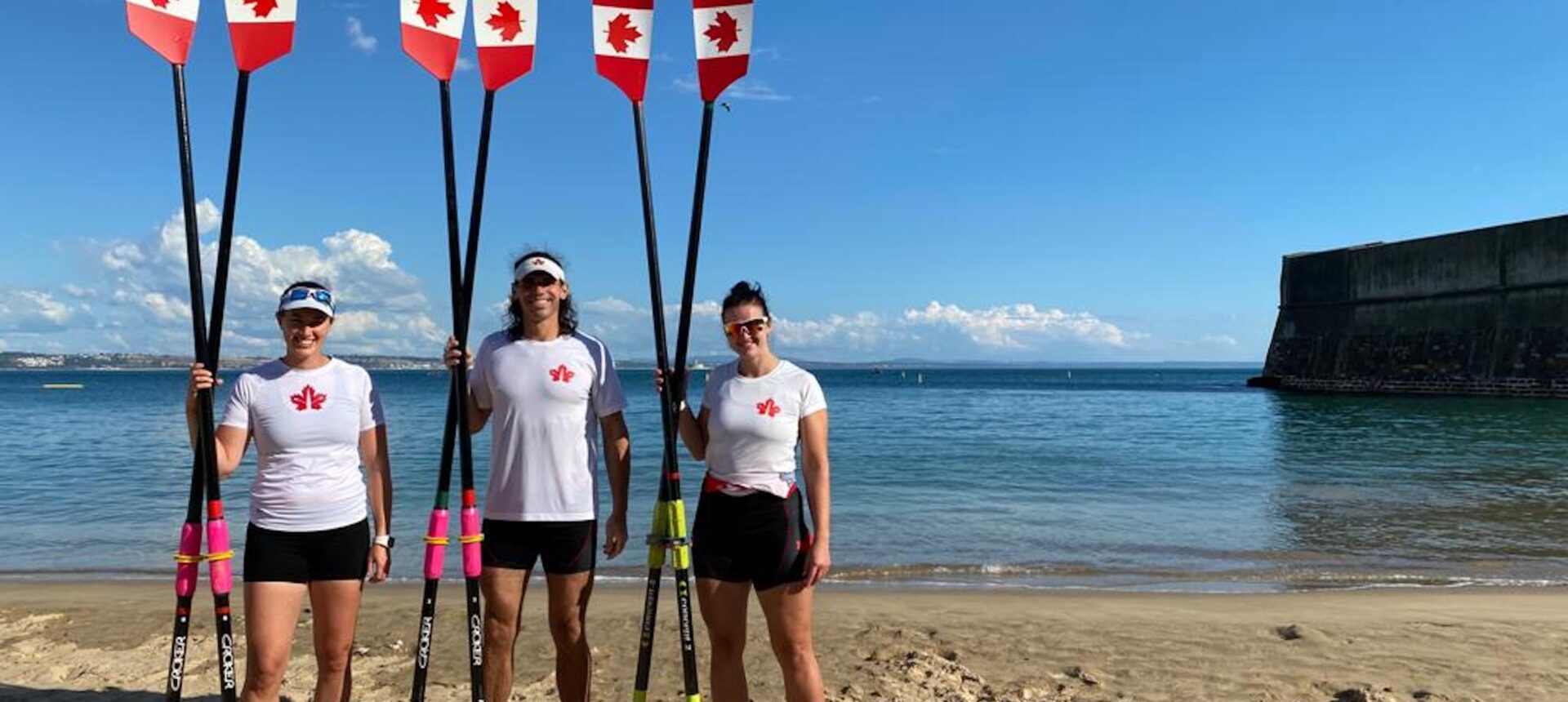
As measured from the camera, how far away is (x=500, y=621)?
12.2ft

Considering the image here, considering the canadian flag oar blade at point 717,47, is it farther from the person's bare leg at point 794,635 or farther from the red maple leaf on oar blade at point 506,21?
the person's bare leg at point 794,635

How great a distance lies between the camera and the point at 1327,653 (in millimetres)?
6066

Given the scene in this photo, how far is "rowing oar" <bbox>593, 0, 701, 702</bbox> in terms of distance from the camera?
13.4ft

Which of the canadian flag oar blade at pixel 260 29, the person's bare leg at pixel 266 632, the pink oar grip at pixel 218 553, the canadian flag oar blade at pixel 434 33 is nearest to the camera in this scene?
the person's bare leg at pixel 266 632

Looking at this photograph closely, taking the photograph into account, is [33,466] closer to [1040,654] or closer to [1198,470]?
[1040,654]

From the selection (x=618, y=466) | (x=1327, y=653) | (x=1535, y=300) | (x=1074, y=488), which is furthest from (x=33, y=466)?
(x=1535, y=300)

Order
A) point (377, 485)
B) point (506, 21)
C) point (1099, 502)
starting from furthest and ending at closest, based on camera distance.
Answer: point (1099, 502) → point (506, 21) → point (377, 485)

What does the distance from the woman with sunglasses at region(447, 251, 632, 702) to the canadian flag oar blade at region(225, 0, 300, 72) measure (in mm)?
1407

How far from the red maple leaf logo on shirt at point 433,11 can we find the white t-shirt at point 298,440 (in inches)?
65.5

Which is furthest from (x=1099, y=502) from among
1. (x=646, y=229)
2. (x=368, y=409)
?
(x=368, y=409)

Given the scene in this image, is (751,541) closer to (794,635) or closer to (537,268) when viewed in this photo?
(794,635)

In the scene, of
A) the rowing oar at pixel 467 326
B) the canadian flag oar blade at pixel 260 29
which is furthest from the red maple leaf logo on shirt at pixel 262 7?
the rowing oar at pixel 467 326

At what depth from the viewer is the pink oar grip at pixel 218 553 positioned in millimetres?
3635

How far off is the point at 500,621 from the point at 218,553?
111cm
